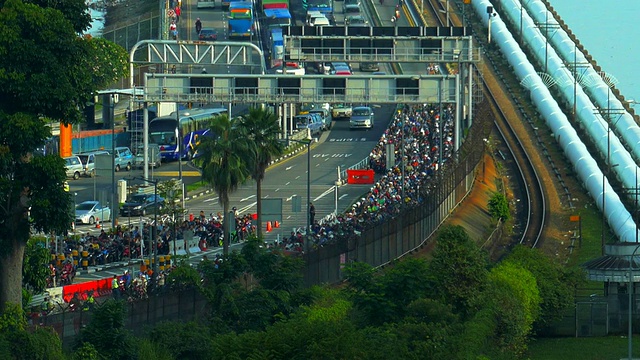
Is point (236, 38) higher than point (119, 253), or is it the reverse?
point (236, 38)

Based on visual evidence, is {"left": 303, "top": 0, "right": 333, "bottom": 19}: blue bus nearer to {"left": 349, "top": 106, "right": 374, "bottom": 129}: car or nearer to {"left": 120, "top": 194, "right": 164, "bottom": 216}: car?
{"left": 349, "top": 106, "right": 374, "bottom": 129}: car

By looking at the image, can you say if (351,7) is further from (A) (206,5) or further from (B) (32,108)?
(B) (32,108)

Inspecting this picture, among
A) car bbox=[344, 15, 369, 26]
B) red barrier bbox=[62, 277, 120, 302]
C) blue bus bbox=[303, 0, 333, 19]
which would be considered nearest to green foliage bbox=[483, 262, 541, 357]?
red barrier bbox=[62, 277, 120, 302]

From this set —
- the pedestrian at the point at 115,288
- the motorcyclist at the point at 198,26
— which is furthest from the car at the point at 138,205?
the motorcyclist at the point at 198,26

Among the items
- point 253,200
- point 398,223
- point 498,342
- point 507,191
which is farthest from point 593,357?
point 507,191

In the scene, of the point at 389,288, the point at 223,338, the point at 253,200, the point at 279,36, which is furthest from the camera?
the point at 279,36

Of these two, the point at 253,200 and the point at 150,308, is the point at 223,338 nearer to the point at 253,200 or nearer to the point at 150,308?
the point at 150,308

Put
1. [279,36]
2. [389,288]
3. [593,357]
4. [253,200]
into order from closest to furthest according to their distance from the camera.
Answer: [389,288], [593,357], [253,200], [279,36]
